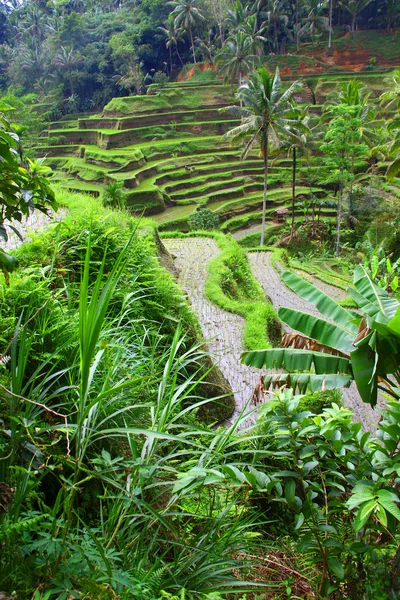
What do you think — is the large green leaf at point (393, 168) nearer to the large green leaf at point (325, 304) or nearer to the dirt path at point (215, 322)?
the dirt path at point (215, 322)

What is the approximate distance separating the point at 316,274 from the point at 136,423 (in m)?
15.6

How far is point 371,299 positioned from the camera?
354cm

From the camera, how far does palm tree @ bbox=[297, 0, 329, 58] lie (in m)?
42.7

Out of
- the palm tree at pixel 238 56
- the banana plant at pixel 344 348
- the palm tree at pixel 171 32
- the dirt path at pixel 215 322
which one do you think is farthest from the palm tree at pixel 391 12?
the banana plant at pixel 344 348

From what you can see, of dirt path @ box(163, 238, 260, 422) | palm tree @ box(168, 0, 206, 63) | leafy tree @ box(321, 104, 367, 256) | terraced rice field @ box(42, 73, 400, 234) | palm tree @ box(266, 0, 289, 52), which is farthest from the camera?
palm tree @ box(266, 0, 289, 52)

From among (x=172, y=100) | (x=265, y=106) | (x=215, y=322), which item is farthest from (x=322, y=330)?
(x=172, y=100)

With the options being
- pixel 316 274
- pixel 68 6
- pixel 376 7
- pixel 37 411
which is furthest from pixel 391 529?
pixel 68 6

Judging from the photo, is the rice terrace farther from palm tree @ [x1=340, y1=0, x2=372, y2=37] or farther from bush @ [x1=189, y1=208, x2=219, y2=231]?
palm tree @ [x1=340, y1=0, x2=372, y2=37]

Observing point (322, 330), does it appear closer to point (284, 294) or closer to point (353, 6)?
point (284, 294)

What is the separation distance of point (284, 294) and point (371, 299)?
11097 mm

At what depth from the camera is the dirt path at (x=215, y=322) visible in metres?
6.61

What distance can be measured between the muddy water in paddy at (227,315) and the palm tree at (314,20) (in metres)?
36.8

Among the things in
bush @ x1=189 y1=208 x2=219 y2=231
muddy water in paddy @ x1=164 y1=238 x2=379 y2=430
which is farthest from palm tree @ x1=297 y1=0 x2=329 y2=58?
muddy water in paddy @ x1=164 y1=238 x2=379 y2=430

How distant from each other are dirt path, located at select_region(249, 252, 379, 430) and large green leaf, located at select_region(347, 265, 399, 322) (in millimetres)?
4410
